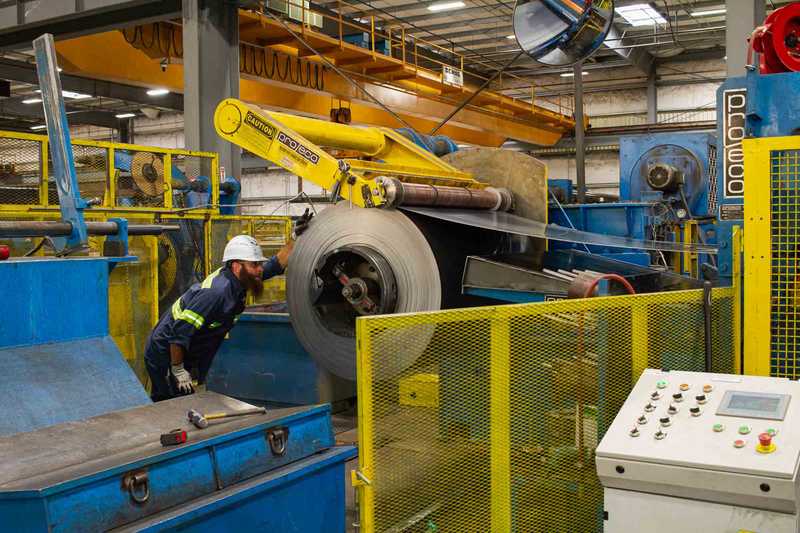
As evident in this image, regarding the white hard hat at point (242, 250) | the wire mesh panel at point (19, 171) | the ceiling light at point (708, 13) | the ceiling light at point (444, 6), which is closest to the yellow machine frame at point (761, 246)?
the white hard hat at point (242, 250)

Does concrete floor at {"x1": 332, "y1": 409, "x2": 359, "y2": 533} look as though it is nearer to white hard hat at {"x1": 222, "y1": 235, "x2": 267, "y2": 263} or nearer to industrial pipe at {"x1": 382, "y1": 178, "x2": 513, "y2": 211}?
white hard hat at {"x1": 222, "y1": 235, "x2": 267, "y2": 263}

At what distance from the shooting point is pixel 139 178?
24.2 ft

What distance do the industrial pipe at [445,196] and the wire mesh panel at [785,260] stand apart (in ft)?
6.11

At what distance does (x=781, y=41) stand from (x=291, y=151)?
9.03ft

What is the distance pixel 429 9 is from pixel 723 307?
41.4 feet

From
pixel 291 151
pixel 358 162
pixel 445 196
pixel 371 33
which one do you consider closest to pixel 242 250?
pixel 291 151

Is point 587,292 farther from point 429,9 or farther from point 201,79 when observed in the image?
point 429,9

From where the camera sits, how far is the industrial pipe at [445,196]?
4.47m

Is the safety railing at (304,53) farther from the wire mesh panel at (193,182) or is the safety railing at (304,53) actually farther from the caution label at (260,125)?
the caution label at (260,125)

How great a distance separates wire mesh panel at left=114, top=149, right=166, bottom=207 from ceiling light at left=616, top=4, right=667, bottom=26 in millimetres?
10035

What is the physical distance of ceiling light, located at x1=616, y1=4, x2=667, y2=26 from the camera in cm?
1452

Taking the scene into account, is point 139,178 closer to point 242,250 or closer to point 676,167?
point 242,250

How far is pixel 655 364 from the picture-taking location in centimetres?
349

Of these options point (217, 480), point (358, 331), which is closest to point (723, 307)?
point (358, 331)
